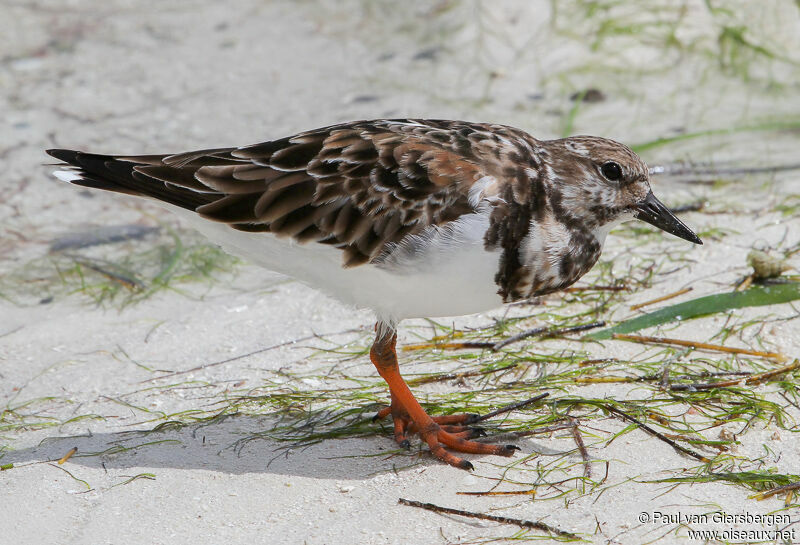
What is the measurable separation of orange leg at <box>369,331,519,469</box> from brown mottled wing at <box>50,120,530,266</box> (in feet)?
1.72

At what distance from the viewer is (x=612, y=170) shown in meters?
3.74

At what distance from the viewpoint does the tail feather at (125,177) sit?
12.6 ft

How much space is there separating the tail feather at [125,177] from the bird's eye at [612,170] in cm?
156

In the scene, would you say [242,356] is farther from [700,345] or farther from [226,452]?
[700,345]

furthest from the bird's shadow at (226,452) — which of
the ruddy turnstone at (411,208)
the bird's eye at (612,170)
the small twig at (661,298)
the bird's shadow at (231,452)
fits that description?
the small twig at (661,298)

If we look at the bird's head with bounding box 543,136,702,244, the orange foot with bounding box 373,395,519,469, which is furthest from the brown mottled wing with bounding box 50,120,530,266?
the orange foot with bounding box 373,395,519,469

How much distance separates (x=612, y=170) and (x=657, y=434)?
1042 mm

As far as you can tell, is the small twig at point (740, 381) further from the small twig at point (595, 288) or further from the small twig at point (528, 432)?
the small twig at point (595, 288)

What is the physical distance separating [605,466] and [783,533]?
67cm

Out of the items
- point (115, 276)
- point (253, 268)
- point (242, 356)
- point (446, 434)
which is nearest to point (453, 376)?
point (446, 434)

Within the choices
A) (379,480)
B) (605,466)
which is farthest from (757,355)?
(379,480)

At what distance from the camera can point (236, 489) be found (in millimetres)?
3605

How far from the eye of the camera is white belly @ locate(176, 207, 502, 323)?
11.5 feet

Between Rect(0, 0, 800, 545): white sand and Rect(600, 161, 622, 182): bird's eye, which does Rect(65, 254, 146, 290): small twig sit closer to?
Rect(0, 0, 800, 545): white sand
